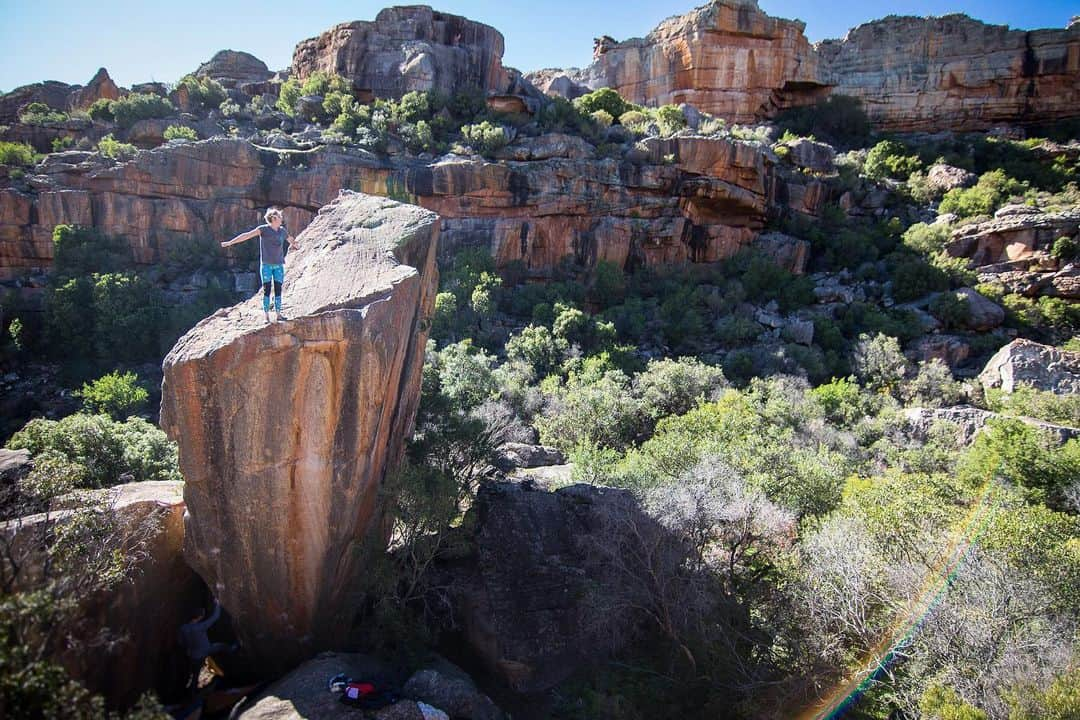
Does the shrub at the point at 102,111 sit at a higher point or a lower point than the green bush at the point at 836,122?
lower

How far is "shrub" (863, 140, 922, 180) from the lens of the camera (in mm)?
41656

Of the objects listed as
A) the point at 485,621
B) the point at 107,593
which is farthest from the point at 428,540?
the point at 107,593

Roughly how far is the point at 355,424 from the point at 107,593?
4.20m

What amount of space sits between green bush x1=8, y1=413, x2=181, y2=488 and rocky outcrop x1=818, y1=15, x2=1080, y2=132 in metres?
61.1

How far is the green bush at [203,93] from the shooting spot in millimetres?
38750

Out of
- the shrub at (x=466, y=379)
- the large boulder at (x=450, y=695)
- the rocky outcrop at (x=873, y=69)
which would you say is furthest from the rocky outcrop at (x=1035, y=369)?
the rocky outcrop at (x=873, y=69)

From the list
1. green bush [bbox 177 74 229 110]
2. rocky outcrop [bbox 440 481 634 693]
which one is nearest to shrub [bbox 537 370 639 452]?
rocky outcrop [bbox 440 481 634 693]

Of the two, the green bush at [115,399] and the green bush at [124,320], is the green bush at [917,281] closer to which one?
the green bush at [115,399]

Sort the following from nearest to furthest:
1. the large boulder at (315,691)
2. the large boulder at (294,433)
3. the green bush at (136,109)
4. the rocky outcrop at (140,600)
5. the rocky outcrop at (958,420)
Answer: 1. the large boulder at (315,691)
2. the rocky outcrop at (140,600)
3. the large boulder at (294,433)
4. the rocky outcrop at (958,420)
5. the green bush at (136,109)

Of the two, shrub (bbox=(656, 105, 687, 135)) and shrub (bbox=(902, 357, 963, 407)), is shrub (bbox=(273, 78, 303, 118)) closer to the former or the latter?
shrub (bbox=(656, 105, 687, 135))

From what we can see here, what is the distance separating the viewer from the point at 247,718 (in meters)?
7.16

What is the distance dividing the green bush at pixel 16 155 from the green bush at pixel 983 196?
57.1 metres

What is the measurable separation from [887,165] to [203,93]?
1996 inches

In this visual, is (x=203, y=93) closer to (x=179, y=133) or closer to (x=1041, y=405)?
(x=179, y=133)
